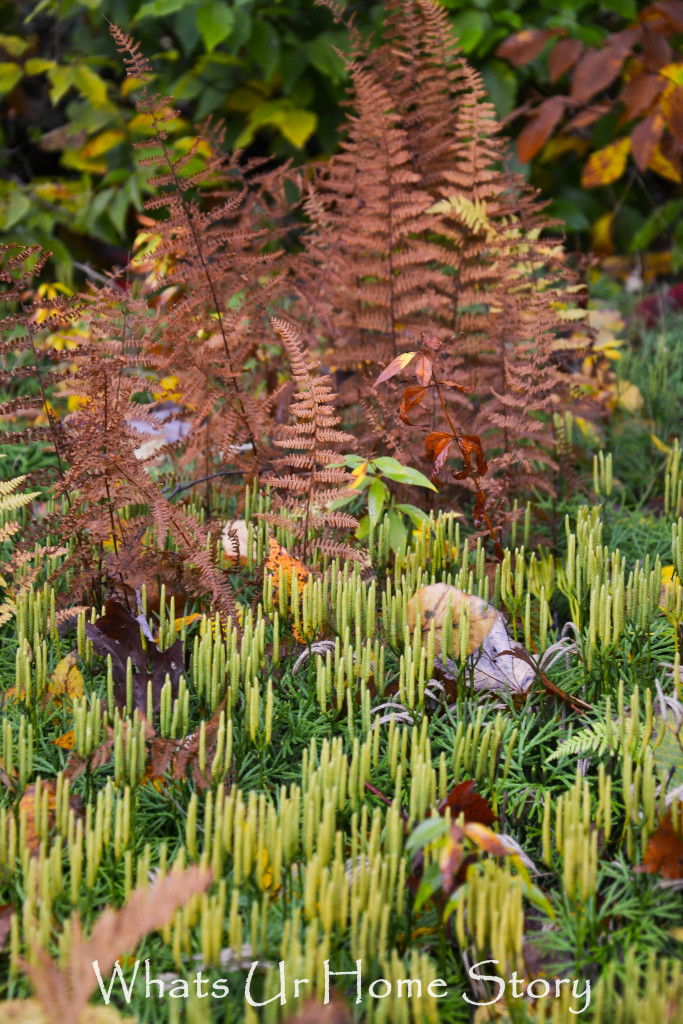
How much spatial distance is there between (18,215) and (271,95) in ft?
5.19

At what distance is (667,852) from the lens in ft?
4.67

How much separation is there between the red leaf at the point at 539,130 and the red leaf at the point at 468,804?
11.0 ft

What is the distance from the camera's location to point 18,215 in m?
4.80

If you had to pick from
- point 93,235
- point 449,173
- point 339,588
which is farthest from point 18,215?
point 339,588

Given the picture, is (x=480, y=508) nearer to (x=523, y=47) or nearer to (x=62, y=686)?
(x=62, y=686)

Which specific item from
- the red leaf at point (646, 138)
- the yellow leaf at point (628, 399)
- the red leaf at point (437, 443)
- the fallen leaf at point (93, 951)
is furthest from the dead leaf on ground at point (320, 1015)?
the red leaf at point (646, 138)

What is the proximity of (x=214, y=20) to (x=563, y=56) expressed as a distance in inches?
63.3

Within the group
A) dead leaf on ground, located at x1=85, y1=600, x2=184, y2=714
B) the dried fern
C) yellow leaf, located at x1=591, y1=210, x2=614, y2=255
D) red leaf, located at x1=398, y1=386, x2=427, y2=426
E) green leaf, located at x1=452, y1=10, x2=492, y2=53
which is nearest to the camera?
dead leaf on ground, located at x1=85, y1=600, x2=184, y2=714

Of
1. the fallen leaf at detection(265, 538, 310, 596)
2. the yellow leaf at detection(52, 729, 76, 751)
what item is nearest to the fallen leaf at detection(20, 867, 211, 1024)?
the yellow leaf at detection(52, 729, 76, 751)

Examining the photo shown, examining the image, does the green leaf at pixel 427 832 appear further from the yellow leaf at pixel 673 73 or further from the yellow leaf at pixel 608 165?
the yellow leaf at pixel 608 165

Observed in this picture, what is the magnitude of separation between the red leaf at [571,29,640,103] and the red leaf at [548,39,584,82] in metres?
0.08

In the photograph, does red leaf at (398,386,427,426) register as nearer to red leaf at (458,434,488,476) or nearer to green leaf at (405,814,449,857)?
red leaf at (458,434,488,476)

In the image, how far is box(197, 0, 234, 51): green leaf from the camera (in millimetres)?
4309

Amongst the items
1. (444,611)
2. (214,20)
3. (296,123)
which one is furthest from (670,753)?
(296,123)
